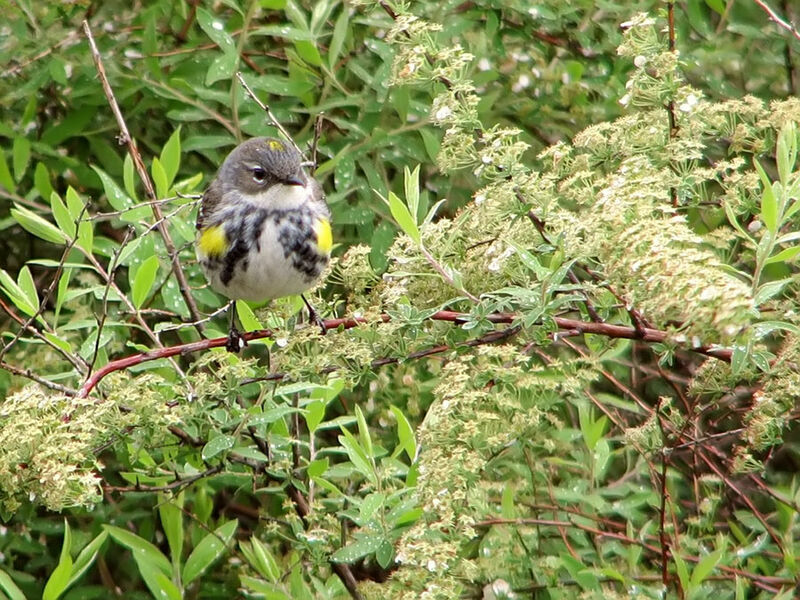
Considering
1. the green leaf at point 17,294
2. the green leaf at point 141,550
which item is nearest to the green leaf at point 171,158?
the green leaf at point 17,294

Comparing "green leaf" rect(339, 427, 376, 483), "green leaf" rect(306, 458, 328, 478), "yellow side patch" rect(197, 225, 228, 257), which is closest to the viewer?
"green leaf" rect(339, 427, 376, 483)

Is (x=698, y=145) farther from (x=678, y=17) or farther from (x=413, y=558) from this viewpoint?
(x=678, y=17)

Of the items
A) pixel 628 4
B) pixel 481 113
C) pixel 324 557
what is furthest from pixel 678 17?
pixel 324 557

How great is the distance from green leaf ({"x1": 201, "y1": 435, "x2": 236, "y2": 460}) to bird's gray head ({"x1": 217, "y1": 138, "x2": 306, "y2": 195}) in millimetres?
1370

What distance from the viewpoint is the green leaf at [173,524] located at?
12.3 ft

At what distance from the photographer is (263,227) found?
168 inches

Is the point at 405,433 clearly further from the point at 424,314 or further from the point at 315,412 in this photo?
the point at 424,314

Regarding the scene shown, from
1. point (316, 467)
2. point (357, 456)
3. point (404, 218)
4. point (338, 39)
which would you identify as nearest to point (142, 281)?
point (316, 467)

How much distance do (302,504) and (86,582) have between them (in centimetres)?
169

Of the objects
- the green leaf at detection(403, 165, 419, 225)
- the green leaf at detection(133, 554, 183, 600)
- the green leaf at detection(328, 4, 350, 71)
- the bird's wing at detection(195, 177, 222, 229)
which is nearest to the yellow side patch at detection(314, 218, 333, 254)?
the bird's wing at detection(195, 177, 222, 229)

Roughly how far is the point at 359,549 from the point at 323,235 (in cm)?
135

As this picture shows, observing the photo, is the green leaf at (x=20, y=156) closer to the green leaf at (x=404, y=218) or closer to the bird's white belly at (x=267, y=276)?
the bird's white belly at (x=267, y=276)

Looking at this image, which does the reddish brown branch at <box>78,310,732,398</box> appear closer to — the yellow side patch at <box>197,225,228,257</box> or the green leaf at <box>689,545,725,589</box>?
the green leaf at <box>689,545,725,589</box>

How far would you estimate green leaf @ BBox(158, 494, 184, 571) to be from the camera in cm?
376
